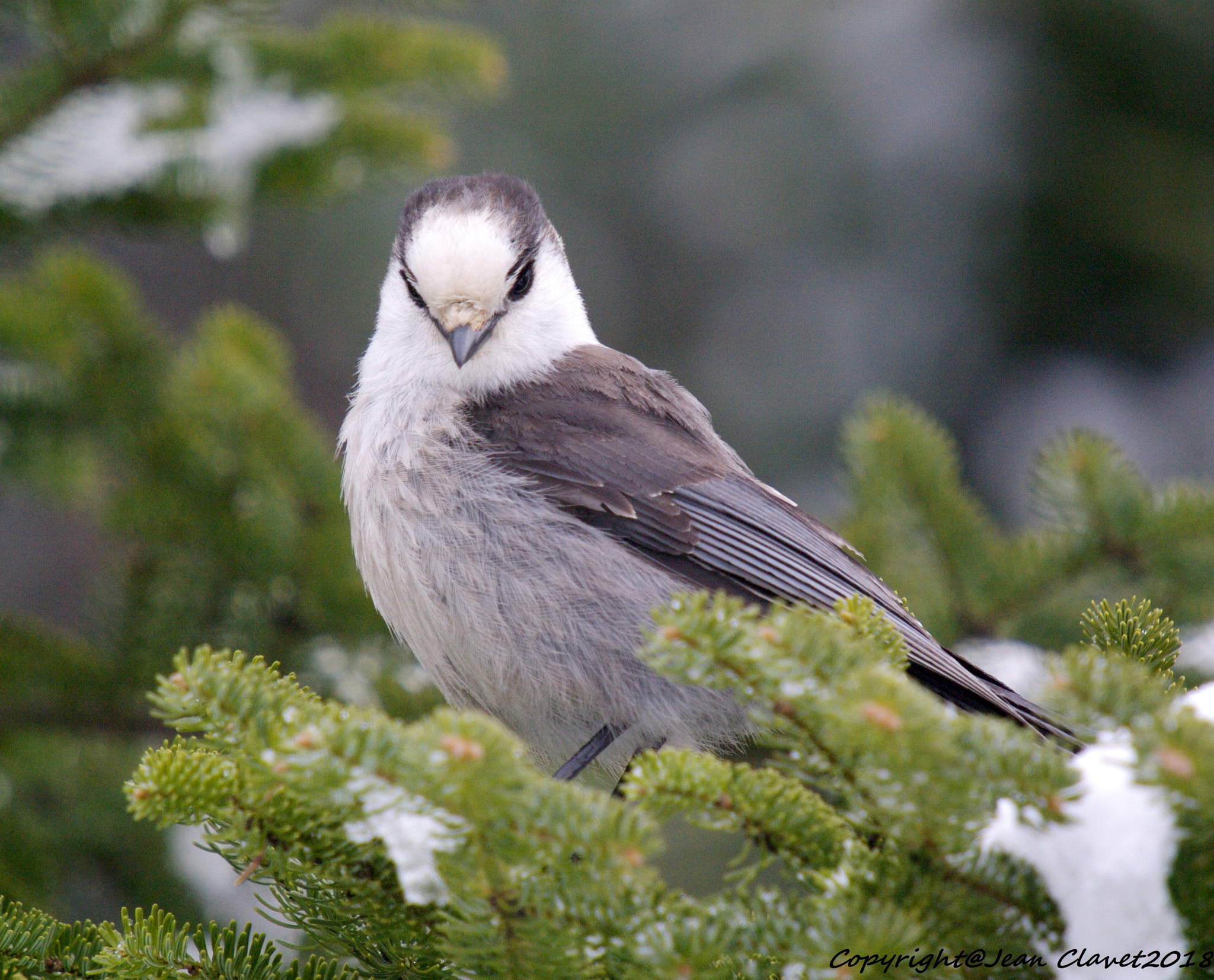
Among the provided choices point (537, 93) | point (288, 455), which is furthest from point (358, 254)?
point (288, 455)

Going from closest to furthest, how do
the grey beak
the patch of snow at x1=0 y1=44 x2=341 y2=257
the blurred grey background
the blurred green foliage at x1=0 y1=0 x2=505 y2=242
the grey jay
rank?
the grey jay < the grey beak < the blurred green foliage at x1=0 y1=0 x2=505 y2=242 < the patch of snow at x1=0 y1=44 x2=341 y2=257 < the blurred grey background

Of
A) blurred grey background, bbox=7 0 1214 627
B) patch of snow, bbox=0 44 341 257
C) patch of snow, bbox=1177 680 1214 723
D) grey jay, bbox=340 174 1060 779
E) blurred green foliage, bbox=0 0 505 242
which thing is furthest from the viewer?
blurred grey background, bbox=7 0 1214 627

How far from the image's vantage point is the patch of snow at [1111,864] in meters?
1.23

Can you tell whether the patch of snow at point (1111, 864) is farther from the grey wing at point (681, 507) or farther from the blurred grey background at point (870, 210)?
the blurred grey background at point (870, 210)

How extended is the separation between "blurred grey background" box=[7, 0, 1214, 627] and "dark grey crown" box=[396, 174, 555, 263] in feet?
5.54

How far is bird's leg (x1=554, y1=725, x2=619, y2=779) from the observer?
2.38 metres

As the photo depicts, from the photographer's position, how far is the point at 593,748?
241 cm

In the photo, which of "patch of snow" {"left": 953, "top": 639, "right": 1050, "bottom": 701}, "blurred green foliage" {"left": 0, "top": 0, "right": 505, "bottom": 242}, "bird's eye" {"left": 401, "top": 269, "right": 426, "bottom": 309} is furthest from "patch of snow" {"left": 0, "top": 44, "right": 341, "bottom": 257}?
"patch of snow" {"left": 953, "top": 639, "right": 1050, "bottom": 701}

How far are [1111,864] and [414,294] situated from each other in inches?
80.9

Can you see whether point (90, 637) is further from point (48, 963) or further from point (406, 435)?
point (48, 963)

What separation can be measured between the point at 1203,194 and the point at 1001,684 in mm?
3043

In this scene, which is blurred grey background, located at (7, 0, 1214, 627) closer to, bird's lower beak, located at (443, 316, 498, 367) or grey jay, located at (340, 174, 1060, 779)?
grey jay, located at (340, 174, 1060, 779)

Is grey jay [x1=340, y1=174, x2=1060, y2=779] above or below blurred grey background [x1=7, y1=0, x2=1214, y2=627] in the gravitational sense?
below

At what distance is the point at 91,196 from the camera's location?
3.22 metres
